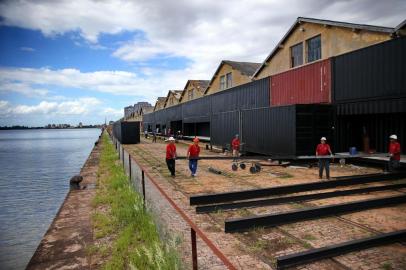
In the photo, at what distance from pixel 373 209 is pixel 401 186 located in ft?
10.3

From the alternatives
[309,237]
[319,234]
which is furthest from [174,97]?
[309,237]

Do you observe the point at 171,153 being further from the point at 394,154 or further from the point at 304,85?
the point at 304,85

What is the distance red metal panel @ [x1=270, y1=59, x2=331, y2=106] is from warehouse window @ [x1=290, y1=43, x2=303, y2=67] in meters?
2.72

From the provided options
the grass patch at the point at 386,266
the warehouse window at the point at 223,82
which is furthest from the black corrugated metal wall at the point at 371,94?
the warehouse window at the point at 223,82

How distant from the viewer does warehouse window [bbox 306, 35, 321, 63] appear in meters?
20.0

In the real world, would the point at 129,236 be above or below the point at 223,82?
below

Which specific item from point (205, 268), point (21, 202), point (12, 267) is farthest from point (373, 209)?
point (21, 202)

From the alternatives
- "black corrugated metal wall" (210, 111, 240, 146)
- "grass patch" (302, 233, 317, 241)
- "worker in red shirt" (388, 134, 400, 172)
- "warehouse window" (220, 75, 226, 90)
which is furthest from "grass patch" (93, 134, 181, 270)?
"warehouse window" (220, 75, 226, 90)

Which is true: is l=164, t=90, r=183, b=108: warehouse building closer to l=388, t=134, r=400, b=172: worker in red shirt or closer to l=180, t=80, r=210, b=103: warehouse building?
l=180, t=80, r=210, b=103: warehouse building

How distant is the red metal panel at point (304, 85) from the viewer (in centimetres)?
1699

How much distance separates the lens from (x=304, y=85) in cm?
1845

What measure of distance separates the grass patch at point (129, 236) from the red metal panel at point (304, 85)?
→ 11.8 meters

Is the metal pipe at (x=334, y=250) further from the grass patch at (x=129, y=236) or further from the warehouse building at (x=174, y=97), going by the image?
A: the warehouse building at (x=174, y=97)

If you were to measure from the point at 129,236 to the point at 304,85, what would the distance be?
14.6 m
